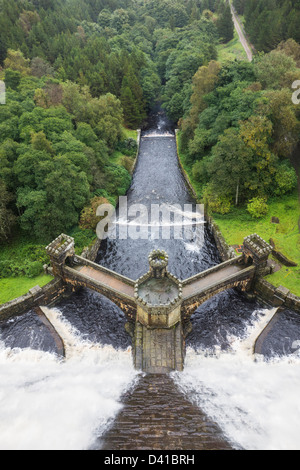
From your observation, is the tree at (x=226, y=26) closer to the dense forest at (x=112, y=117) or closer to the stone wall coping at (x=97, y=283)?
the dense forest at (x=112, y=117)

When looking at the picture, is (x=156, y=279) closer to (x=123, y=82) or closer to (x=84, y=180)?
(x=84, y=180)

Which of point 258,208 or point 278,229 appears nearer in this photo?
point 278,229

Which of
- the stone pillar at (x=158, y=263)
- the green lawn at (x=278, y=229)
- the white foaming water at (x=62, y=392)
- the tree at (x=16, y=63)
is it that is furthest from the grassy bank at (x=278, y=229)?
the tree at (x=16, y=63)

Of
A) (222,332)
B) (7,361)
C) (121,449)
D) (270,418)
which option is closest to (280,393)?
(270,418)

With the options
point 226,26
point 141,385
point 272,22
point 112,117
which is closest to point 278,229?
point 141,385

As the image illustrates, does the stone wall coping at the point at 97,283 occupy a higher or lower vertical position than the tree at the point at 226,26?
lower

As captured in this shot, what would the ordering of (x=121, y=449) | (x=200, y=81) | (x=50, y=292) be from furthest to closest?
(x=200, y=81)
(x=50, y=292)
(x=121, y=449)

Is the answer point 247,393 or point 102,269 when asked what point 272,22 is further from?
point 247,393
